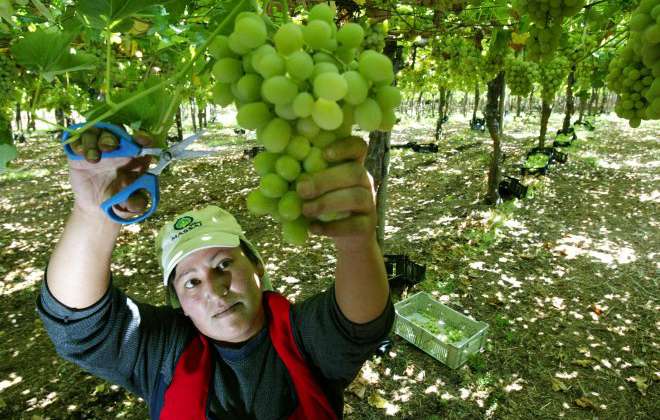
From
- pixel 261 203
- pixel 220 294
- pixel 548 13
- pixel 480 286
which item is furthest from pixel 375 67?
pixel 480 286

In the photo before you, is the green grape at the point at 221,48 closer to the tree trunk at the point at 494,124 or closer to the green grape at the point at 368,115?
the green grape at the point at 368,115

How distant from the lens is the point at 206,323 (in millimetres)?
1855

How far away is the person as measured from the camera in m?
1.56

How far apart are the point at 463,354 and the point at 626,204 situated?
7496 mm

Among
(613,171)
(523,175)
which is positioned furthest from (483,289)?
(613,171)

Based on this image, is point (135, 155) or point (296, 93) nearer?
point (296, 93)

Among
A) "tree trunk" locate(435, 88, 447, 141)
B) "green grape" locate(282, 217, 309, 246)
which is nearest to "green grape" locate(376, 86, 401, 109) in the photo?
"green grape" locate(282, 217, 309, 246)

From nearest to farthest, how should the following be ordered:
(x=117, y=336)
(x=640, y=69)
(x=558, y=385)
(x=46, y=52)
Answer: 1. (x=46, y=52)
2. (x=117, y=336)
3. (x=640, y=69)
4. (x=558, y=385)

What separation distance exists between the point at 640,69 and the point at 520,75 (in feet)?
15.3

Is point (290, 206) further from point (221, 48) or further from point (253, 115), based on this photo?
point (221, 48)

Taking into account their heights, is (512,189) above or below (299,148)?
below

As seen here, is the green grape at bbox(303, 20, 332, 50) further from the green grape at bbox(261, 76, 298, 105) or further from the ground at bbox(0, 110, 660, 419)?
the ground at bbox(0, 110, 660, 419)

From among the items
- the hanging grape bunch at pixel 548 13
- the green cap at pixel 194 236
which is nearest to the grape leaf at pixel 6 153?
the green cap at pixel 194 236

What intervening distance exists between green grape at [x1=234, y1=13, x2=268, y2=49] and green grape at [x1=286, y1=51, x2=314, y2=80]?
3.8 inches
